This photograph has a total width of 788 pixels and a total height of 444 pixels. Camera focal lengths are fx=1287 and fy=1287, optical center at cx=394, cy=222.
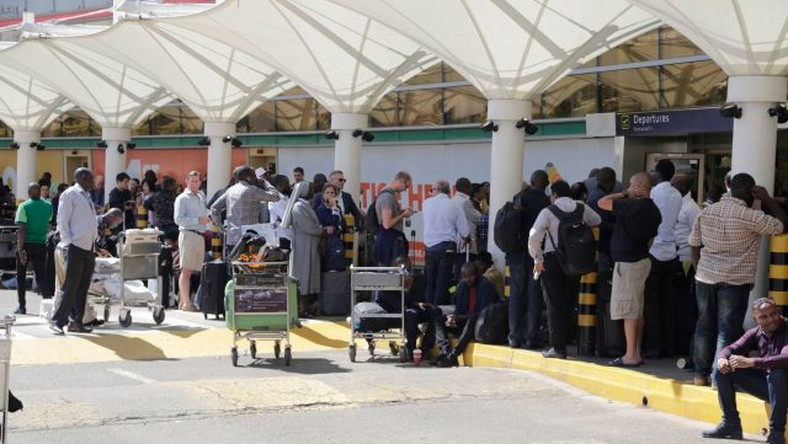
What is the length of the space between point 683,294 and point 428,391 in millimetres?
2983

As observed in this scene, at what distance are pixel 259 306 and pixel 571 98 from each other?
10.8 metres

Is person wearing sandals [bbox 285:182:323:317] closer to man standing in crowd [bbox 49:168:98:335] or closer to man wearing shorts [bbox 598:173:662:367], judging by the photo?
man standing in crowd [bbox 49:168:98:335]

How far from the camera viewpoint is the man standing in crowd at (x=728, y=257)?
10.8 metres

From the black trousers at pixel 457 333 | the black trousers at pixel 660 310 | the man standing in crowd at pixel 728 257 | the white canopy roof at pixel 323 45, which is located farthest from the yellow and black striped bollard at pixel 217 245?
the man standing in crowd at pixel 728 257

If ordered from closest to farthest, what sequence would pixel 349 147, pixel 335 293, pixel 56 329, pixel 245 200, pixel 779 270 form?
pixel 779 270 → pixel 56 329 → pixel 245 200 → pixel 335 293 → pixel 349 147

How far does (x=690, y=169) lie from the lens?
20.0 metres

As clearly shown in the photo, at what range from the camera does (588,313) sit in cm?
1312

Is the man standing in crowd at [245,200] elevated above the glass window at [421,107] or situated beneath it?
situated beneath

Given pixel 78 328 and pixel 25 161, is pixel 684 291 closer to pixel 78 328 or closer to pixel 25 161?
pixel 78 328

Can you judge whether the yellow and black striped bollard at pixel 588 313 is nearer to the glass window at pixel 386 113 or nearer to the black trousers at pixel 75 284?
the black trousers at pixel 75 284

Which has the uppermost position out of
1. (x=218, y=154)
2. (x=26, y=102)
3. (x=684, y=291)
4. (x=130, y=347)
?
(x=26, y=102)

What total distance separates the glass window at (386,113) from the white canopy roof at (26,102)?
388 inches

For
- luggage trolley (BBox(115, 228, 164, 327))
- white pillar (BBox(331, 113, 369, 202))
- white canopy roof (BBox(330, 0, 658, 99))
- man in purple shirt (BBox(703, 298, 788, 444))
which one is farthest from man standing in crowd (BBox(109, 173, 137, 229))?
man in purple shirt (BBox(703, 298, 788, 444))

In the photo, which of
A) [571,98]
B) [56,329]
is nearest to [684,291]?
[56,329]
